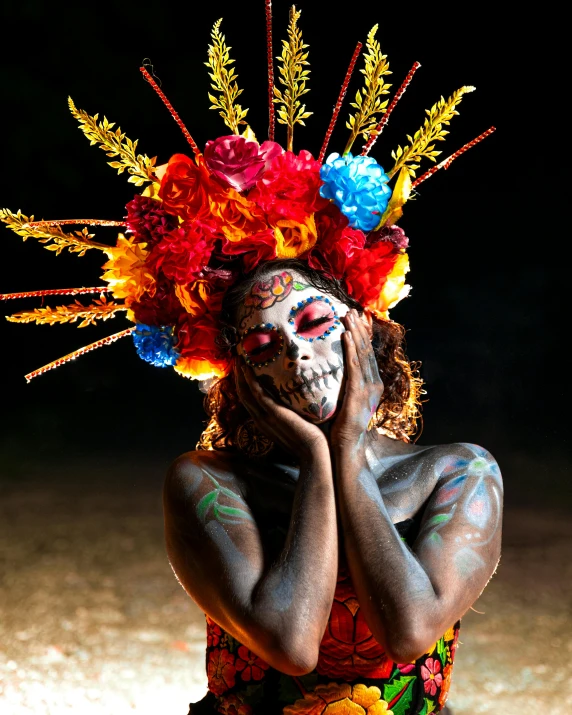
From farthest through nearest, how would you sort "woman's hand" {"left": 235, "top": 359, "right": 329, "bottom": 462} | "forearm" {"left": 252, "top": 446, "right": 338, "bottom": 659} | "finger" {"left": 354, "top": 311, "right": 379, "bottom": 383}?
"finger" {"left": 354, "top": 311, "right": 379, "bottom": 383}
"woman's hand" {"left": 235, "top": 359, "right": 329, "bottom": 462}
"forearm" {"left": 252, "top": 446, "right": 338, "bottom": 659}

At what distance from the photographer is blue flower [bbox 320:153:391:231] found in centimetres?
236

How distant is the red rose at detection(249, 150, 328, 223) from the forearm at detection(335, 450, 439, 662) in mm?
644

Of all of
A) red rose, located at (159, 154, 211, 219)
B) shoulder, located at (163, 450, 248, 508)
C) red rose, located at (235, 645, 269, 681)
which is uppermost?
red rose, located at (159, 154, 211, 219)

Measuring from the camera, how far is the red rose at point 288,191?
7.85 feet

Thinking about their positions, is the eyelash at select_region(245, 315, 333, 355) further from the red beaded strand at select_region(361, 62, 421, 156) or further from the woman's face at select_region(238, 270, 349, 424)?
the red beaded strand at select_region(361, 62, 421, 156)

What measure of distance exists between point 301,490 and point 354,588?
8.9 inches

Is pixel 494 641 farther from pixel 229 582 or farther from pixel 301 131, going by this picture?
pixel 301 131

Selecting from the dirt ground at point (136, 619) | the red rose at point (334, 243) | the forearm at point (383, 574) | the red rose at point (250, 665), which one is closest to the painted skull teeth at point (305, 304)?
the red rose at point (334, 243)

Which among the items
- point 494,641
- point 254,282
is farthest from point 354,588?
point 494,641

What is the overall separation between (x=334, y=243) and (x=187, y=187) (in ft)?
1.20

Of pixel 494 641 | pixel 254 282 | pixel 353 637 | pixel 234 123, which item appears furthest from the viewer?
pixel 494 641

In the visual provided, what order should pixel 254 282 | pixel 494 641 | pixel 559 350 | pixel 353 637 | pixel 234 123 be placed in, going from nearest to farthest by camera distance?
pixel 353 637 → pixel 254 282 → pixel 234 123 → pixel 494 641 → pixel 559 350

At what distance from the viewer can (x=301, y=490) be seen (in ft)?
7.05

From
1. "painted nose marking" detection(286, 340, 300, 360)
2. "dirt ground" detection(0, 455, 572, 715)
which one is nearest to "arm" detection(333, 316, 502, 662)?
"painted nose marking" detection(286, 340, 300, 360)
